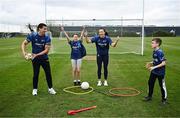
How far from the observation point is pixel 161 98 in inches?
316

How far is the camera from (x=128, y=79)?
1134 cm

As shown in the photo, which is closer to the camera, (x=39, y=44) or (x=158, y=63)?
(x=158, y=63)

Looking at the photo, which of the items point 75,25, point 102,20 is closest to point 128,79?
point 102,20

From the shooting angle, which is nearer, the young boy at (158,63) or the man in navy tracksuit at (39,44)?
the young boy at (158,63)

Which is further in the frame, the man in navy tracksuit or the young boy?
the man in navy tracksuit

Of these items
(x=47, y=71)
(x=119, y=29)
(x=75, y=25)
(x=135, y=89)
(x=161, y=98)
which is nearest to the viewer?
(x=161, y=98)

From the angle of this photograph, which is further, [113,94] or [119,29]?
[119,29]

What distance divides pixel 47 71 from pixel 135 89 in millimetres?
3054

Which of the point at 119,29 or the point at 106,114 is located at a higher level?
the point at 119,29

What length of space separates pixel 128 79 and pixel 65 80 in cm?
260

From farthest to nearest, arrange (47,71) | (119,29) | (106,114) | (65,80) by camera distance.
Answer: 1. (119,29)
2. (65,80)
3. (47,71)
4. (106,114)

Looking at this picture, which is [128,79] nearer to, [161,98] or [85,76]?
[85,76]

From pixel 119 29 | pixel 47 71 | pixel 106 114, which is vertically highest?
pixel 119 29

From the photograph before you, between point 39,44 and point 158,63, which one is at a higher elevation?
point 39,44
